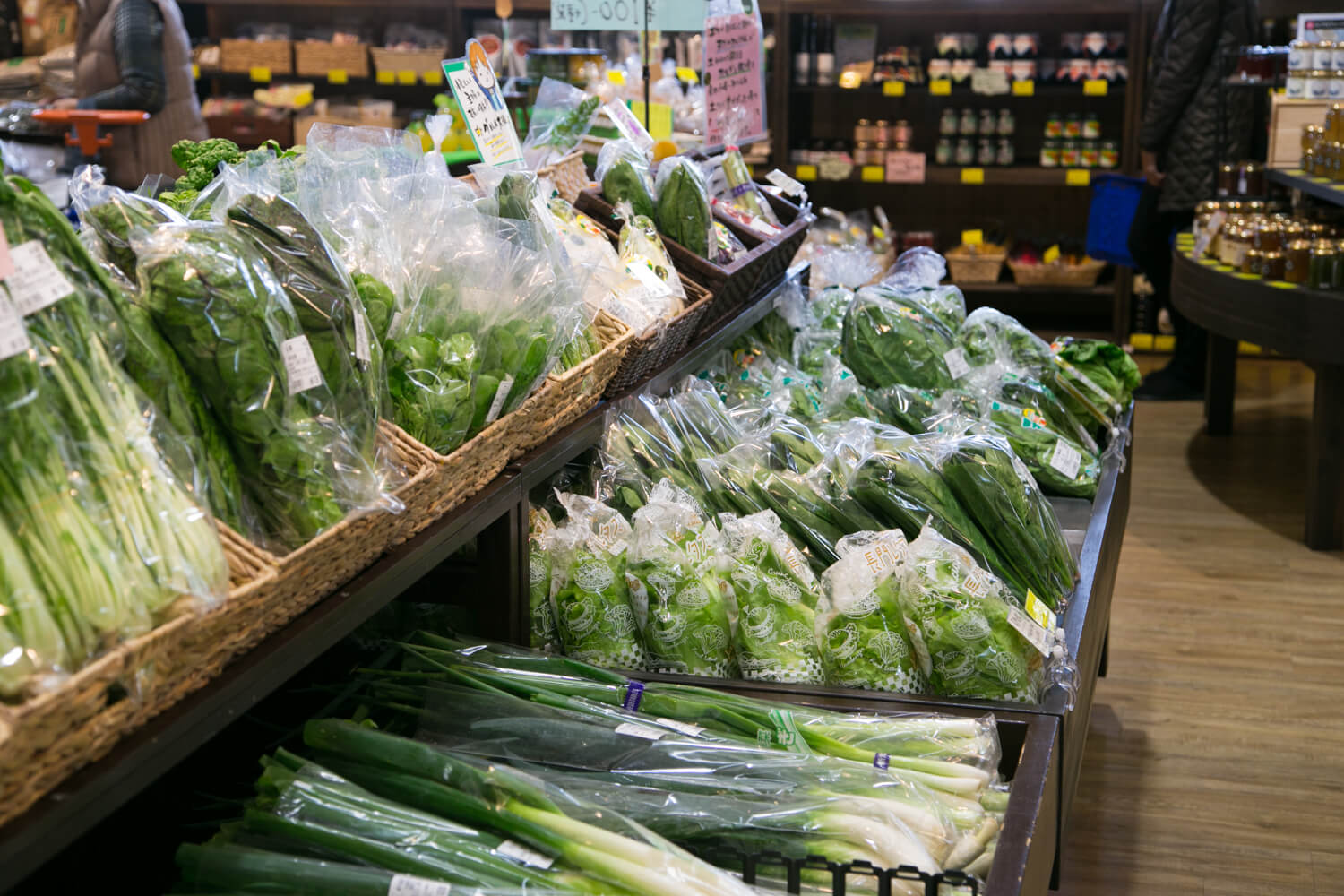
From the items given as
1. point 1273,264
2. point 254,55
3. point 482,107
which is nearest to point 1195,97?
point 1273,264

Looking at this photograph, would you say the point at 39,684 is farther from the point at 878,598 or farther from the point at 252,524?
the point at 878,598

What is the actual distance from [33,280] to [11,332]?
2.9 inches

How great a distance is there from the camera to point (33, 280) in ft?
3.44

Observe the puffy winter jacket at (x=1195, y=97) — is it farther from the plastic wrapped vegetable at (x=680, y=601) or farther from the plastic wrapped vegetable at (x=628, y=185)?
the plastic wrapped vegetable at (x=680, y=601)

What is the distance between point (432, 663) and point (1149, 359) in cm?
591

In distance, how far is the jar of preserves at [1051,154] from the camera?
6.72 meters

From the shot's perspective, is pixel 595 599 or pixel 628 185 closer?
pixel 595 599

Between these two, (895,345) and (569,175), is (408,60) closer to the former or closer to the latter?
(569,175)

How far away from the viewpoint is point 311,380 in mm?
1280

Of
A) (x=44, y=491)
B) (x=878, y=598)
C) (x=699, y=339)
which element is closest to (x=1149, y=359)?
(x=699, y=339)


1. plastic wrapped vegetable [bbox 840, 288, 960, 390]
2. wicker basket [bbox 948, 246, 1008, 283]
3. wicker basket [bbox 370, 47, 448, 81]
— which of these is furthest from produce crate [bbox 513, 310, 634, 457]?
wicker basket [bbox 370, 47, 448, 81]

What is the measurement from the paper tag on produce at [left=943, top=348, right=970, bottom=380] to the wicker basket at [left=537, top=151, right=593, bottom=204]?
883 mm

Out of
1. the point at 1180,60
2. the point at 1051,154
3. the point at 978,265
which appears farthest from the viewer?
the point at 978,265

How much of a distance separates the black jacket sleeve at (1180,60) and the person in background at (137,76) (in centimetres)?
408
